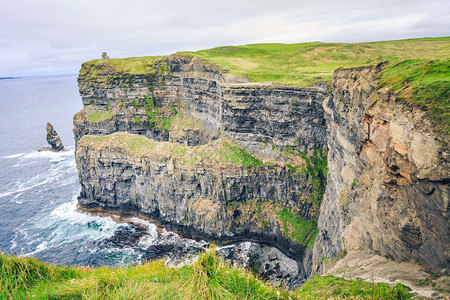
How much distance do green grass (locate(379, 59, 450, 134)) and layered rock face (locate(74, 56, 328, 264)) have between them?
22602 millimetres

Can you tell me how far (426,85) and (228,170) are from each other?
110ft

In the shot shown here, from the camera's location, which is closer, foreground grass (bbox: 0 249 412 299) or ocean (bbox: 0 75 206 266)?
foreground grass (bbox: 0 249 412 299)

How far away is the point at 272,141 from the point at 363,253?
1181 inches

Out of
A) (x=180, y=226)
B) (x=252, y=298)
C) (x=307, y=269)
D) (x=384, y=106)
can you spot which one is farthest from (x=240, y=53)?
(x=252, y=298)

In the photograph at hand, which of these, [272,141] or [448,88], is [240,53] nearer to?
[272,141]

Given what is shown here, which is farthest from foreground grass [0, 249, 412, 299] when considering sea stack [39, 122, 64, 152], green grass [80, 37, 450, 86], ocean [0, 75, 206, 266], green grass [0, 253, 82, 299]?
sea stack [39, 122, 64, 152]

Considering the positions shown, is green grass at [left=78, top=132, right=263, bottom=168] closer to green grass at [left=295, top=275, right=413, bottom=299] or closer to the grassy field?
the grassy field

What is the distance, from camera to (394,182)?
13.6 metres

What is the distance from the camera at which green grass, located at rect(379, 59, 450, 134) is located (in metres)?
10.9

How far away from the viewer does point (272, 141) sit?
44656 millimetres

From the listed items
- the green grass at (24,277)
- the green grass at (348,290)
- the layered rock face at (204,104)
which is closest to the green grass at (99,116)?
the layered rock face at (204,104)

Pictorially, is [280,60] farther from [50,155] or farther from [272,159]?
[50,155]

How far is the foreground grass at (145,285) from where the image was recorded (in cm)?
805

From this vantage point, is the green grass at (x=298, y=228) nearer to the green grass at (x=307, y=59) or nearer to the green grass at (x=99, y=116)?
the green grass at (x=307, y=59)
